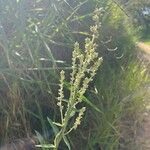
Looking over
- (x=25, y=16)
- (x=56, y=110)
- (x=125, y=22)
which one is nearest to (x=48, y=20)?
(x=25, y=16)

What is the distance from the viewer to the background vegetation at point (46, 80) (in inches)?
97.1

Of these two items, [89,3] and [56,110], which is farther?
[89,3]

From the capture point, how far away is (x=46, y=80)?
7.93 ft

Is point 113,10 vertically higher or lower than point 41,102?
higher

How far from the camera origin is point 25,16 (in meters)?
2.54

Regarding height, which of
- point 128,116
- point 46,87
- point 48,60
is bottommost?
point 128,116

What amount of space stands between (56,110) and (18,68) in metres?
0.36

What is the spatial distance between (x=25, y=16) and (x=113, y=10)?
1.15 metres

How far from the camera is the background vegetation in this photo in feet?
8.09

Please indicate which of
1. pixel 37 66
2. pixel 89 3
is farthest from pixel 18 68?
pixel 89 3

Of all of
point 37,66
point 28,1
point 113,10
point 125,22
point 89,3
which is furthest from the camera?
point 125,22

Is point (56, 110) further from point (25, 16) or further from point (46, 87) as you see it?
point (25, 16)

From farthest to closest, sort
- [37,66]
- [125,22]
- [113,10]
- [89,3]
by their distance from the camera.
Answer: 1. [125,22]
2. [113,10]
3. [89,3]
4. [37,66]

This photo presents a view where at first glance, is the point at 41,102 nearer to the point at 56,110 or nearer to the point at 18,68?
the point at 56,110
